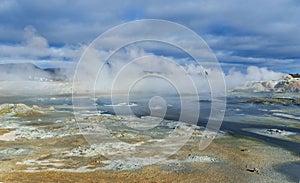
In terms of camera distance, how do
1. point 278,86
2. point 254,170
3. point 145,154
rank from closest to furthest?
point 254,170
point 145,154
point 278,86

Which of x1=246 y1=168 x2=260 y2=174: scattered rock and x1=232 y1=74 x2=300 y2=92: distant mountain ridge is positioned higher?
x1=232 y1=74 x2=300 y2=92: distant mountain ridge

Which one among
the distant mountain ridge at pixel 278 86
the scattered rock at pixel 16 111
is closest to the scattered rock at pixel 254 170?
the scattered rock at pixel 16 111

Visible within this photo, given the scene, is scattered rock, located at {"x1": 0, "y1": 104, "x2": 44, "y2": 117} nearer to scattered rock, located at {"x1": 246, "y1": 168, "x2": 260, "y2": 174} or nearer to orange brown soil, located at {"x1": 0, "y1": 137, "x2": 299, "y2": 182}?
orange brown soil, located at {"x1": 0, "y1": 137, "x2": 299, "y2": 182}

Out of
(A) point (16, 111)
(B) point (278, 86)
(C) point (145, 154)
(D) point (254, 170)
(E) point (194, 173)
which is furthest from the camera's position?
(B) point (278, 86)

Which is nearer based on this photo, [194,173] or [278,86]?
[194,173]

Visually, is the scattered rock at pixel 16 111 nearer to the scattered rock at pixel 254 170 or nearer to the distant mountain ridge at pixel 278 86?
the scattered rock at pixel 254 170

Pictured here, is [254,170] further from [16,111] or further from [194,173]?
[16,111]

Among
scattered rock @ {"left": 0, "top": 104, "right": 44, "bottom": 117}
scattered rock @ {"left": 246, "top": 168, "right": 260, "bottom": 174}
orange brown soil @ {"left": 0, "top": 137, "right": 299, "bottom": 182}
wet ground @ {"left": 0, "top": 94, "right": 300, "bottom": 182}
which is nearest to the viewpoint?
orange brown soil @ {"left": 0, "top": 137, "right": 299, "bottom": 182}

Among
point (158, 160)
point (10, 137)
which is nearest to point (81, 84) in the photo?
point (10, 137)

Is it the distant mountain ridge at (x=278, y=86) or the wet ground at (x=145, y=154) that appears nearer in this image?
the wet ground at (x=145, y=154)

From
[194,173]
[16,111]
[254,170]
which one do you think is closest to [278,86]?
[16,111]

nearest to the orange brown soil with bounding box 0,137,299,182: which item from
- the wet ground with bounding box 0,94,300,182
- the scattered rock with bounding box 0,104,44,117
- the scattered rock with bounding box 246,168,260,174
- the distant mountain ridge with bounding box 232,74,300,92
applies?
the wet ground with bounding box 0,94,300,182
